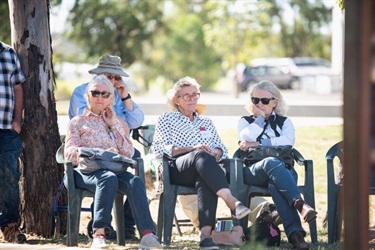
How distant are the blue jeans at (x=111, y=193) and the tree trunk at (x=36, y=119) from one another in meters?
0.95

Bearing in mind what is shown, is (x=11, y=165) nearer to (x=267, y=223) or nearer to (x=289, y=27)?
(x=267, y=223)

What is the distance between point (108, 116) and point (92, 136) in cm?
21

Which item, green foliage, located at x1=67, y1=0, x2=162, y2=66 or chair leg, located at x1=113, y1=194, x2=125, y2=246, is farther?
green foliage, located at x1=67, y1=0, x2=162, y2=66

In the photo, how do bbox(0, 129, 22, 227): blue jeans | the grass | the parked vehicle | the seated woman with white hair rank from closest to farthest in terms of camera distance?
the seated woman with white hair
bbox(0, 129, 22, 227): blue jeans
the grass
the parked vehicle

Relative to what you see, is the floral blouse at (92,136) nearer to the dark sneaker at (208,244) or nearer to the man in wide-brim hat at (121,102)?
the man in wide-brim hat at (121,102)

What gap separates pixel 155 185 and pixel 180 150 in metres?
0.40

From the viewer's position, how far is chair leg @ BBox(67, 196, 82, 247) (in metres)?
6.67

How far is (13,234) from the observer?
708 centimetres

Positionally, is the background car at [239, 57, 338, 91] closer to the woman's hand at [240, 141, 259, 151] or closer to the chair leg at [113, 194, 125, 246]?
the woman's hand at [240, 141, 259, 151]

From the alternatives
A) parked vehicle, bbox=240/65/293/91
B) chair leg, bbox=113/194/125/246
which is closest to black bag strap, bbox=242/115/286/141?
chair leg, bbox=113/194/125/246

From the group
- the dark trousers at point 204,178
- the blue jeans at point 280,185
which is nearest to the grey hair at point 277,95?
the blue jeans at point 280,185

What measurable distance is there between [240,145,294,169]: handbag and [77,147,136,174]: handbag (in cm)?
106

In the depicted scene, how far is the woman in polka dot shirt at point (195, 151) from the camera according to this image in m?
6.62

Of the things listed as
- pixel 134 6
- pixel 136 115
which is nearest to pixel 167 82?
pixel 134 6
